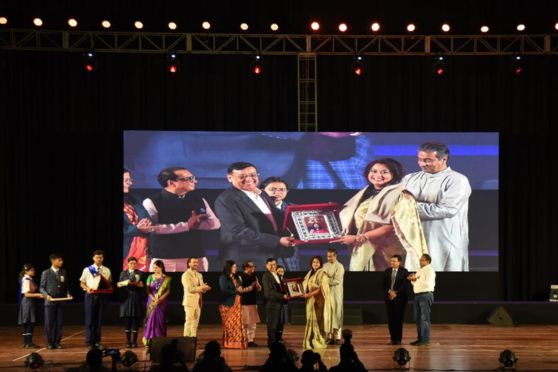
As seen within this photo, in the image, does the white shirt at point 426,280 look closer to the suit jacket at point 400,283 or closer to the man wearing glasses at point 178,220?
the suit jacket at point 400,283

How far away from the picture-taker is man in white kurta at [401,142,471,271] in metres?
16.1

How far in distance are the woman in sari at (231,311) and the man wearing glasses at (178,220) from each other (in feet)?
12.5

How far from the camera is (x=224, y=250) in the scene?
52.4ft

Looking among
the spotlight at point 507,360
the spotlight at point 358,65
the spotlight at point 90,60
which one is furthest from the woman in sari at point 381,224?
the spotlight at point 507,360

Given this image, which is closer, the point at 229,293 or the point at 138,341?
the point at 229,293

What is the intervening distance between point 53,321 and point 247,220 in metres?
4.93

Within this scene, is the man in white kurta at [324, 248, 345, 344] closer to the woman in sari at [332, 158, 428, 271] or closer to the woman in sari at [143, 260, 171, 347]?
the woman in sari at [143, 260, 171, 347]

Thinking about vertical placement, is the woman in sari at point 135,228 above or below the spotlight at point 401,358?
above

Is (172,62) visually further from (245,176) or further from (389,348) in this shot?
(389,348)

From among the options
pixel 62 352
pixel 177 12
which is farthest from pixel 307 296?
pixel 177 12

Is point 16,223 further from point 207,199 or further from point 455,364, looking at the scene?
point 455,364

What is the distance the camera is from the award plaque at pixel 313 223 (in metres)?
16.0

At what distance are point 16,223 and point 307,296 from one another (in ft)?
24.2

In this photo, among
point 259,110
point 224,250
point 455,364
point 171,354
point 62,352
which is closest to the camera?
point 171,354
